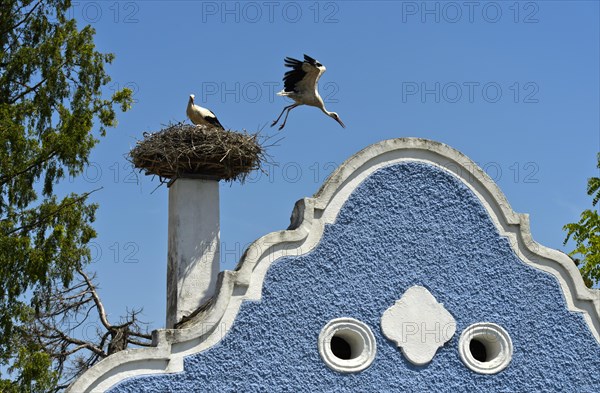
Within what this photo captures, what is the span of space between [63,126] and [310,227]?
30.1 ft

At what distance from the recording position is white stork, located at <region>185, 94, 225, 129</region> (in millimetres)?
15891

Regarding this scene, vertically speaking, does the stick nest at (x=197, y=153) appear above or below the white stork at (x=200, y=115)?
below

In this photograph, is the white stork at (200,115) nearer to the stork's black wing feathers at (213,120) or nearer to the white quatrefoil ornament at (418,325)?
the stork's black wing feathers at (213,120)

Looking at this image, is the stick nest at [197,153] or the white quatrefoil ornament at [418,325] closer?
the white quatrefoil ornament at [418,325]

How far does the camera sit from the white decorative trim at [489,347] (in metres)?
12.6

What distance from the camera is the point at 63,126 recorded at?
20.4 metres

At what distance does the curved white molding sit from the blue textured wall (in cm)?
10

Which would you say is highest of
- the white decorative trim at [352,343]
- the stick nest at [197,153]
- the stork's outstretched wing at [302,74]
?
the stork's outstretched wing at [302,74]

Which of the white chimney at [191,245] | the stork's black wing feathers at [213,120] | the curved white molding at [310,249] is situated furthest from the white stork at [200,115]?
the curved white molding at [310,249]

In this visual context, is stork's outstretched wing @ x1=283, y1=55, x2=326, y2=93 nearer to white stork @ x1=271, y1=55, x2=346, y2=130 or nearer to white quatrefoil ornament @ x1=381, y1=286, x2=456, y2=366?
white stork @ x1=271, y1=55, x2=346, y2=130

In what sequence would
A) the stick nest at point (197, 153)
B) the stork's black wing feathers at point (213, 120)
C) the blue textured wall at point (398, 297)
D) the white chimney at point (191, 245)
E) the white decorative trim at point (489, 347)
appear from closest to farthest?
the blue textured wall at point (398, 297) < the white decorative trim at point (489, 347) < the white chimney at point (191, 245) < the stick nest at point (197, 153) < the stork's black wing feathers at point (213, 120)

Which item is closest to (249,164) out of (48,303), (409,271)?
(409,271)

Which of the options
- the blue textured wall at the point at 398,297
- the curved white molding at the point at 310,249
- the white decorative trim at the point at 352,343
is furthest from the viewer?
the white decorative trim at the point at 352,343

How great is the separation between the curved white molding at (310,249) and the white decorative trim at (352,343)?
2.74 feet
